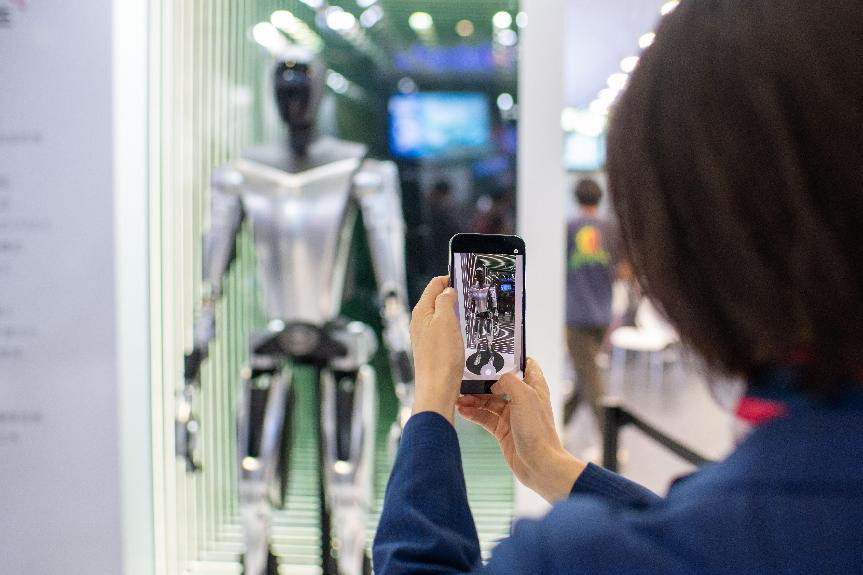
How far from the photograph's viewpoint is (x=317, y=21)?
8.66 ft

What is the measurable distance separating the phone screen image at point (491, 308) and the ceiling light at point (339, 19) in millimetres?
1741

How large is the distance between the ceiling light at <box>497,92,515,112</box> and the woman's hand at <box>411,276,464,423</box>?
5.85 feet

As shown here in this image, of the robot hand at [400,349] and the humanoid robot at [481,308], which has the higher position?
the humanoid robot at [481,308]

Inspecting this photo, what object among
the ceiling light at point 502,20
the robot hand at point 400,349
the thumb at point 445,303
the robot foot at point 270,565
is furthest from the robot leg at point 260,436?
the thumb at point 445,303

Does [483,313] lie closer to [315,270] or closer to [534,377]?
[534,377]

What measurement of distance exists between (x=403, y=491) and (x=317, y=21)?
227 cm

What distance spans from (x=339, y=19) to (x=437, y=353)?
2087 millimetres

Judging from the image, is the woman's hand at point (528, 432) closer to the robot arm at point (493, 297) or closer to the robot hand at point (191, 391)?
the robot arm at point (493, 297)

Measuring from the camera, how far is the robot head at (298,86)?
218 cm

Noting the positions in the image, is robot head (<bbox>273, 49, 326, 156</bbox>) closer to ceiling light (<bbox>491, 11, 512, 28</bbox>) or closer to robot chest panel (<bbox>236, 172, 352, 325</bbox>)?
robot chest panel (<bbox>236, 172, 352, 325</bbox>)

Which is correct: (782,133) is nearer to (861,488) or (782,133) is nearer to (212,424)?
(861,488)

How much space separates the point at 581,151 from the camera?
816cm

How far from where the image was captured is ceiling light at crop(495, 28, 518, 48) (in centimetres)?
256

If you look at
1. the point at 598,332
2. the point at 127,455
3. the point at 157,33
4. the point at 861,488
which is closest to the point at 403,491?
the point at 861,488
